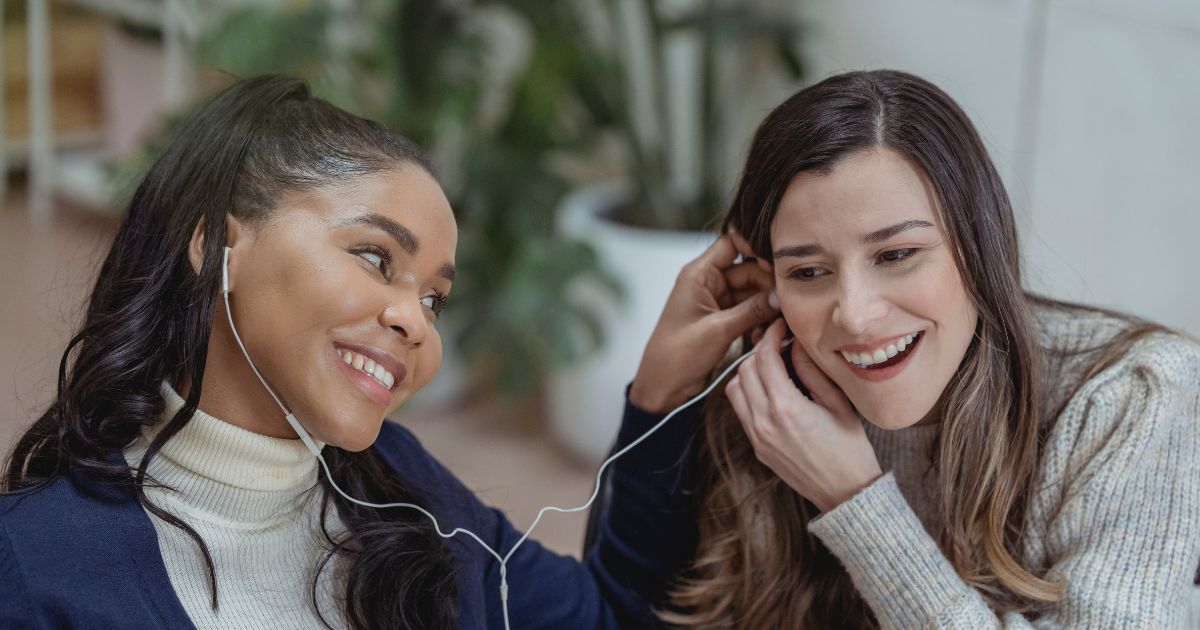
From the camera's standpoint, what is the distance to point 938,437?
1312 mm

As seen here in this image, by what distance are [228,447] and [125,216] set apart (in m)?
0.26

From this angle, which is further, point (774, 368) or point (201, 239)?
point (774, 368)

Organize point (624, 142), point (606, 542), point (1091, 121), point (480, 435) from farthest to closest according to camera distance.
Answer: point (480, 435) → point (624, 142) → point (1091, 121) → point (606, 542)

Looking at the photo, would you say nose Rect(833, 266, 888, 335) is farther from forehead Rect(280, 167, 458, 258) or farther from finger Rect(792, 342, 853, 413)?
forehead Rect(280, 167, 458, 258)

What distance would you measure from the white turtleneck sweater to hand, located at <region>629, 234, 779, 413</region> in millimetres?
498

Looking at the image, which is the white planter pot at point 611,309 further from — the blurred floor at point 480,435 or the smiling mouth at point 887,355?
the smiling mouth at point 887,355

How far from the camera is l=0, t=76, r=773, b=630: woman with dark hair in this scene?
3.16 ft

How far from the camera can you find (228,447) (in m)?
1.03

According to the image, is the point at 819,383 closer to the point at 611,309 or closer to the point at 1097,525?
the point at 1097,525

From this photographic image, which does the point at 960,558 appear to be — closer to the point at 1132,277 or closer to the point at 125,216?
the point at 125,216

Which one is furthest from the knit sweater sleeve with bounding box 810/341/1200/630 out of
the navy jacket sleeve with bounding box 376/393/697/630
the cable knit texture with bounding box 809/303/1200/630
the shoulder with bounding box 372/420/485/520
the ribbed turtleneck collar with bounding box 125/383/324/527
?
the ribbed turtleneck collar with bounding box 125/383/324/527

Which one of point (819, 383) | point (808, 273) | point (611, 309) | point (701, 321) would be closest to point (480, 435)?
point (611, 309)

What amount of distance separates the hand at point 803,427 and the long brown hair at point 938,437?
0.31 ft

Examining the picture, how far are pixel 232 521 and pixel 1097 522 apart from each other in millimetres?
939
